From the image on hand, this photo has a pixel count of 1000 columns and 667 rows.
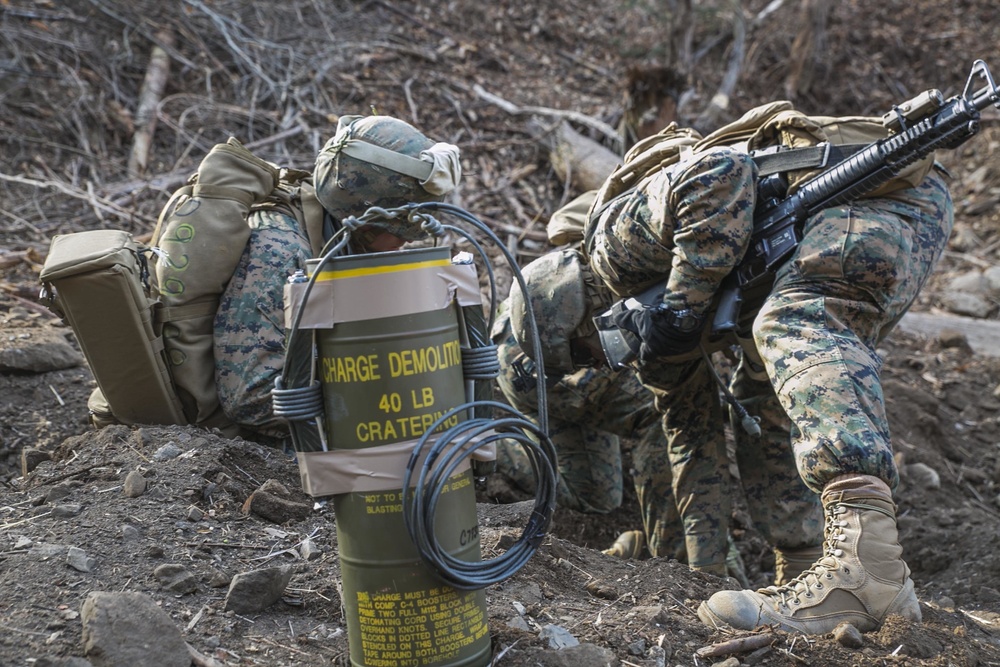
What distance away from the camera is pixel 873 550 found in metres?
2.83

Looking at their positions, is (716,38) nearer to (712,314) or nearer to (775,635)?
(712,314)

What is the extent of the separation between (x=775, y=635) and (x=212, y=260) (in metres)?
2.55

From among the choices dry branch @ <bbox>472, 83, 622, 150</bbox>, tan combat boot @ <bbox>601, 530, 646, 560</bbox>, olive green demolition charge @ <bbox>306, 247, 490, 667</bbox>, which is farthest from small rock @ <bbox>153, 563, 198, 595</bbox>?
dry branch @ <bbox>472, 83, 622, 150</bbox>

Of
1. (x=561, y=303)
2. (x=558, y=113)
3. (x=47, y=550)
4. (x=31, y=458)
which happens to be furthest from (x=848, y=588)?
(x=558, y=113)

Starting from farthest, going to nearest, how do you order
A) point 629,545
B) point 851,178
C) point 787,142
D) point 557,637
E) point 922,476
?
point 922,476 < point 629,545 < point 787,142 < point 851,178 < point 557,637

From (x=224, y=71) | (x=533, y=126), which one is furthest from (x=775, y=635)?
(x=224, y=71)

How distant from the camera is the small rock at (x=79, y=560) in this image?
2.71 metres

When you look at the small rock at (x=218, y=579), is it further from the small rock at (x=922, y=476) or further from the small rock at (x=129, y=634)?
the small rock at (x=922, y=476)

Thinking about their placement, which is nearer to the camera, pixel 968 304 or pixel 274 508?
pixel 274 508

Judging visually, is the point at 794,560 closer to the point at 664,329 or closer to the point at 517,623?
the point at 664,329

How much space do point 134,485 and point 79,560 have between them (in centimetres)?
52

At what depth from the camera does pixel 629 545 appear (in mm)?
4691

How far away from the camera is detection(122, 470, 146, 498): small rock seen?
3215 mm

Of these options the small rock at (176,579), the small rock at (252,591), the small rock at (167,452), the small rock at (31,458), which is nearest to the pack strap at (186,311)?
the small rock at (167,452)
